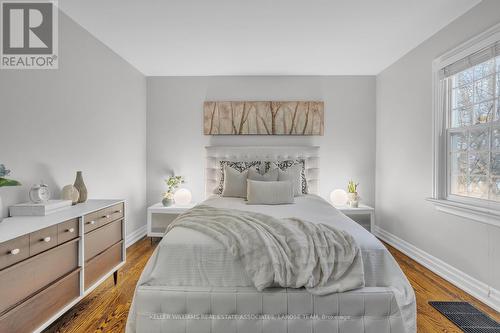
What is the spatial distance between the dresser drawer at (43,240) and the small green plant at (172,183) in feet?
7.38

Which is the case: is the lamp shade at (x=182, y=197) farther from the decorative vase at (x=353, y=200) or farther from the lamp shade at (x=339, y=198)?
the decorative vase at (x=353, y=200)

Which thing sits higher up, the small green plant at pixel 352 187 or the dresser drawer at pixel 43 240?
the small green plant at pixel 352 187

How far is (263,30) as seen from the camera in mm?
2992

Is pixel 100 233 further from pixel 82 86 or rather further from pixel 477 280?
pixel 477 280

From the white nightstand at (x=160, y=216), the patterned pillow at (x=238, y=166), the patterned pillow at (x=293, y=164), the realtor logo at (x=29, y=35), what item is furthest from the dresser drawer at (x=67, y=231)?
the patterned pillow at (x=293, y=164)

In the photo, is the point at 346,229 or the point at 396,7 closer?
the point at 346,229

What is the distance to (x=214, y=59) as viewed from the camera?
381 centimetres

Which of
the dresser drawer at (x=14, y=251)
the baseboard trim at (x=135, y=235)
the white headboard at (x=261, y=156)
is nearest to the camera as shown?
the dresser drawer at (x=14, y=251)

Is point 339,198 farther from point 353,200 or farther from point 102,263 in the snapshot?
point 102,263

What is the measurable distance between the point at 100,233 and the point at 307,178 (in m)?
2.96

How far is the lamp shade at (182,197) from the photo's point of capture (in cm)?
422

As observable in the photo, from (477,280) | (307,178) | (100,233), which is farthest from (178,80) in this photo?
(477,280)

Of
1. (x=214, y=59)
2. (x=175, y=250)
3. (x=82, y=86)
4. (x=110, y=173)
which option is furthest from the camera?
(x=214, y=59)

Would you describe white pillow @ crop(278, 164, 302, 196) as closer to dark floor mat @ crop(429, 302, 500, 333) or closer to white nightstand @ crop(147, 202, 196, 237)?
white nightstand @ crop(147, 202, 196, 237)
